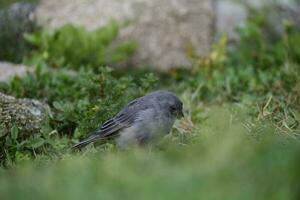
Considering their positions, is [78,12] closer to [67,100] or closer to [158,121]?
[67,100]

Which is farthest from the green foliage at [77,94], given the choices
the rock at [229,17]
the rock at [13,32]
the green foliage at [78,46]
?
the rock at [229,17]

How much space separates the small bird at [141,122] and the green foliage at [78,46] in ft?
9.56

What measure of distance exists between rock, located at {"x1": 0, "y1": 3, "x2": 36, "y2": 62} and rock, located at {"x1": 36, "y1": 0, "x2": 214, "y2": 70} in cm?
24

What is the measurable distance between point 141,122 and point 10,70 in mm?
2782

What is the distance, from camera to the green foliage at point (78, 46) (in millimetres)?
8609

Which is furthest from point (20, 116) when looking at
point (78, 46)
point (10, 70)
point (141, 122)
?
point (78, 46)

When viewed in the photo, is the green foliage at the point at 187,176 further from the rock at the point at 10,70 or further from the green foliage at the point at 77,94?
the rock at the point at 10,70

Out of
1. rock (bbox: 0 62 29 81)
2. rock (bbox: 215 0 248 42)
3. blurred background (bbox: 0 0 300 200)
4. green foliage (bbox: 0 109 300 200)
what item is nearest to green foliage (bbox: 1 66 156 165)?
blurred background (bbox: 0 0 300 200)

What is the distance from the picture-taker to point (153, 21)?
9297 millimetres

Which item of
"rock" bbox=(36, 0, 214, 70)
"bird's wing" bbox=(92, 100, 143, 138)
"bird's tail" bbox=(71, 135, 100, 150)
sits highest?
"bird's wing" bbox=(92, 100, 143, 138)

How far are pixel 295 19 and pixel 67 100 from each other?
447cm

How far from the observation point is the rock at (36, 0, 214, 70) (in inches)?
364

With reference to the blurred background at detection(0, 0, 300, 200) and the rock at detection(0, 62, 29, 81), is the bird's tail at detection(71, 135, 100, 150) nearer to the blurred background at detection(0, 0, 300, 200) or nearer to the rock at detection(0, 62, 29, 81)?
the blurred background at detection(0, 0, 300, 200)

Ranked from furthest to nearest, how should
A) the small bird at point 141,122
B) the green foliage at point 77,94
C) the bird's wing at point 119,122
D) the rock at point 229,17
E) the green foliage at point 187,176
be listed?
the rock at point 229,17
the green foliage at point 77,94
the bird's wing at point 119,122
the small bird at point 141,122
the green foliage at point 187,176
